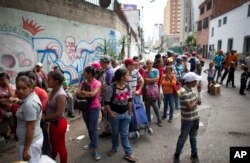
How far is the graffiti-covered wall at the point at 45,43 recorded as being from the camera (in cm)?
678

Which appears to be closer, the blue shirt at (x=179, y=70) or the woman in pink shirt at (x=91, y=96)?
the woman in pink shirt at (x=91, y=96)

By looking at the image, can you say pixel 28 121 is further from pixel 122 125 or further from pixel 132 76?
pixel 132 76

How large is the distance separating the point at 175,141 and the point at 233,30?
2788 cm

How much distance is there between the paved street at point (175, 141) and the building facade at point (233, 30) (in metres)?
20.0

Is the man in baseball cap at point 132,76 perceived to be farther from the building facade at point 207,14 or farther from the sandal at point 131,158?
the building facade at point 207,14

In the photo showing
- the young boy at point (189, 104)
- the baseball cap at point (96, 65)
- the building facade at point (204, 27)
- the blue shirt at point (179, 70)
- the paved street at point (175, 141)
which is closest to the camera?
the young boy at point (189, 104)

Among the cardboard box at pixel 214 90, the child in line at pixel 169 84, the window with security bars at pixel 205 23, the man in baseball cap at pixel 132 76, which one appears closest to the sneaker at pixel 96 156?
the man in baseball cap at pixel 132 76

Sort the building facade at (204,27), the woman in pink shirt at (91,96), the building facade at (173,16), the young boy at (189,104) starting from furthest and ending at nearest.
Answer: the building facade at (173,16)
the building facade at (204,27)
the woman in pink shirt at (91,96)
the young boy at (189,104)

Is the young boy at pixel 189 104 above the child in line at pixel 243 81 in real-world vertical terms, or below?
above

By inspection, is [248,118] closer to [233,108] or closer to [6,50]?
[233,108]

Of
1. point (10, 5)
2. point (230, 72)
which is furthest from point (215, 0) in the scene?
point (10, 5)

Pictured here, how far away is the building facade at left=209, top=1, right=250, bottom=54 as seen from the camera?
25141 millimetres

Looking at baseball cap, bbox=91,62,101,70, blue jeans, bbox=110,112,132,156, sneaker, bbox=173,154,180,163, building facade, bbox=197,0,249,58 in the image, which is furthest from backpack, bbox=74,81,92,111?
building facade, bbox=197,0,249,58

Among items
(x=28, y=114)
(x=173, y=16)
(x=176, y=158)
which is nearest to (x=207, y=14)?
(x=176, y=158)
